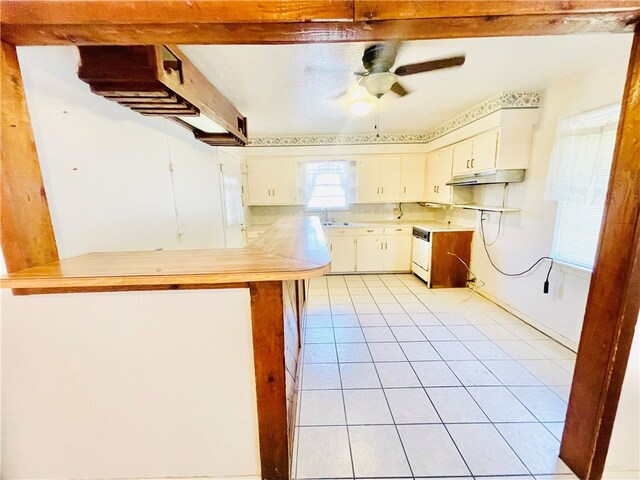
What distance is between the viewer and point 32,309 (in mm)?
1072

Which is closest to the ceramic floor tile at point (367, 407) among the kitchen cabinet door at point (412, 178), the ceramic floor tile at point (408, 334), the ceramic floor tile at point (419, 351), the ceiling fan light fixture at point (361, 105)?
the ceramic floor tile at point (419, 351)

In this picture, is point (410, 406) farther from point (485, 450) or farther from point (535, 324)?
point (535, 324)

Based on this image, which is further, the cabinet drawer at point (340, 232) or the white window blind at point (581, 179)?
the cabinet drawer at point (340, 232)

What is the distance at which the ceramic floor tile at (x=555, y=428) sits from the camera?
60.1 inches

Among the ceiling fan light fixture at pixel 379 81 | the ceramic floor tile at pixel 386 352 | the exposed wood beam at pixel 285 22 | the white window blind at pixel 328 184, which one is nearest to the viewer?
the exposed wood beam at pixel 285 22

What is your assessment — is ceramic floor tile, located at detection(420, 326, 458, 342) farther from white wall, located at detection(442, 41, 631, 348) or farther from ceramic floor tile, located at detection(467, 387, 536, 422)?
white wall, located at detection(442, 41, 631, 348)

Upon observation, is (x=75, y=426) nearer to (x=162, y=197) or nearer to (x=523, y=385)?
(x=162, y=197)

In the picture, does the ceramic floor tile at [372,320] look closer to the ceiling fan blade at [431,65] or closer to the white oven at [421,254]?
the white oven at [421,254]

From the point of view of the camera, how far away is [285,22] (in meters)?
0.90

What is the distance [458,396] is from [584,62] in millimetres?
2806

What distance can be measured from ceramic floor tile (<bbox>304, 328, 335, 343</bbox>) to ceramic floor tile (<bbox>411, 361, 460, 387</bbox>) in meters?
0.81

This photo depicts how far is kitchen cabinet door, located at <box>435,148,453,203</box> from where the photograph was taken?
151 inches

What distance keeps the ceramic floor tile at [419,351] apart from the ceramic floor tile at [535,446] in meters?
0.68

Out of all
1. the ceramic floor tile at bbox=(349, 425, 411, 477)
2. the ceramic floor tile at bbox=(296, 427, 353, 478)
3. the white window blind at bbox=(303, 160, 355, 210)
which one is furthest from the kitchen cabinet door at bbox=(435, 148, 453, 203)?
the ceramic floor tile at bbox=(296, 427, 353, 478)
